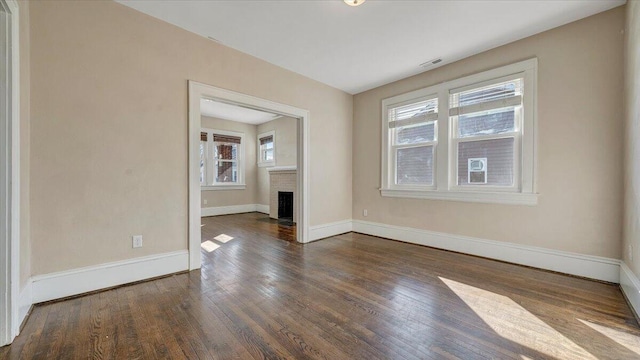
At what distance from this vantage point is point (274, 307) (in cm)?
204

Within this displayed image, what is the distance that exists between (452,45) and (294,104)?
2227 mm

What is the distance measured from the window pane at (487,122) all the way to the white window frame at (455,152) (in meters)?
0.10

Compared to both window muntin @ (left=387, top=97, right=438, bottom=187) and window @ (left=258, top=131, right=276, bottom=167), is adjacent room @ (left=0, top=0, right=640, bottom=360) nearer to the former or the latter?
window muntin @ (left=387, top=97, right=438, bottom=187)

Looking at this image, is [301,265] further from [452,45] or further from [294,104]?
[452,45]

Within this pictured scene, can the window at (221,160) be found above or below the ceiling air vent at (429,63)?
below

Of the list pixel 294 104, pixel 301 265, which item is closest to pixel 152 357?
pixel 301 265

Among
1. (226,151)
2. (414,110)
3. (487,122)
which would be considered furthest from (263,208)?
(487,122)

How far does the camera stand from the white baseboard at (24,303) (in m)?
1.72

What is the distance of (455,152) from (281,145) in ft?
14.7

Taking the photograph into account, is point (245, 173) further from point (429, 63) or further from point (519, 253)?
point (519, 253)

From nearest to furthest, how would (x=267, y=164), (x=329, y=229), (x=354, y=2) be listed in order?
(x=354, y=2)
(x=329, y=229)
(x=267, y=164)

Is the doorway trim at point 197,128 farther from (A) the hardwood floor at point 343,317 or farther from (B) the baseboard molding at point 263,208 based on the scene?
(B) the baseboard molding at point 263,208

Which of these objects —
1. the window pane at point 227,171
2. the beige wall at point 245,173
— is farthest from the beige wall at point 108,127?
the window pane at point 227,171

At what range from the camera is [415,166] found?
4.09 metres
